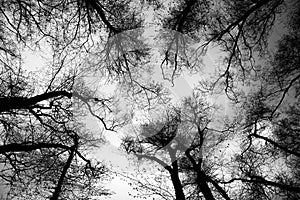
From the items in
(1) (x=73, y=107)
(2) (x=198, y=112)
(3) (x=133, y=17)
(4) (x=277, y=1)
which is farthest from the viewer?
(2) (x=198, y=112)

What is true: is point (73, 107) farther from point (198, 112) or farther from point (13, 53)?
point (198, 112)

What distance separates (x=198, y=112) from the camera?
11.0 m

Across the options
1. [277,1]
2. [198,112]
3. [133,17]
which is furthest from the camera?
[198,112]

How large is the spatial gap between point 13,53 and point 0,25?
2.64 ft

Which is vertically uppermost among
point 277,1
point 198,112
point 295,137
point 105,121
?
point 198,112

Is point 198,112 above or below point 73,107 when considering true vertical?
above

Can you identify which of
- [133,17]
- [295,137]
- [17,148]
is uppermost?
[133,17]

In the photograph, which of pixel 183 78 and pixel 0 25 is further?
pixel 183 78

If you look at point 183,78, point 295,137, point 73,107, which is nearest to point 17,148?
point 73,107

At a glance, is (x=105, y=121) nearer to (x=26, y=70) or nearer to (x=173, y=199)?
(x=26, y=70)

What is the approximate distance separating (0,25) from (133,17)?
3.61 meters

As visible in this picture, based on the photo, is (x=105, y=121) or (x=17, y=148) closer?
(x=17, y=148)

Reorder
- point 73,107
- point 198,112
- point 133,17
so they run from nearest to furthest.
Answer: point 133,17, point 73,107, point 198,112

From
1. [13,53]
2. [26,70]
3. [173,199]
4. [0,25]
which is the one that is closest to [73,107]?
[26,70]
